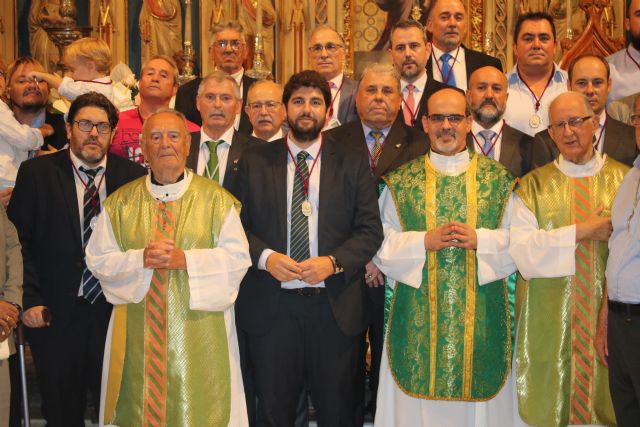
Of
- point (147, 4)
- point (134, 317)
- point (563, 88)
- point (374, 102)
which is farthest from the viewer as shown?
point (147, 4)

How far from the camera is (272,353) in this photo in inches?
185

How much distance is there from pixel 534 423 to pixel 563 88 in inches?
87.4

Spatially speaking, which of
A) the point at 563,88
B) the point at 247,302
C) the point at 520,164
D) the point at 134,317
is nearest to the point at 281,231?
the point at 247,302

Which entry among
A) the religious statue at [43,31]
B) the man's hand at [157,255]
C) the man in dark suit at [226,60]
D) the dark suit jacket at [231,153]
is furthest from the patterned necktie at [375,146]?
the religious statue at [43,31]

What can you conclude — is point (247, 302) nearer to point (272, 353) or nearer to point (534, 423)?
point (272, 353)

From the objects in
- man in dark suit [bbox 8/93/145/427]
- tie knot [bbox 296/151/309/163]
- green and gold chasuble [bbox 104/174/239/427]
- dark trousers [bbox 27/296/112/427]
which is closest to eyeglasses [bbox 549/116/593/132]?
tie knot [bbox 296/151/309/163]

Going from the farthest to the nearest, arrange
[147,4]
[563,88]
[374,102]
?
[147,4], [563,88], [374,102]

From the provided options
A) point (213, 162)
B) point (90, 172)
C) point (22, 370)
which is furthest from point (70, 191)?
point (22, 370)

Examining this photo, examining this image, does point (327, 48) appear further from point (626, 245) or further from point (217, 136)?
point (626, 245)

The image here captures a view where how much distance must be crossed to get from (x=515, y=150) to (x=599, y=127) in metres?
0.47

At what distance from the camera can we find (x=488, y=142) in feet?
17.6

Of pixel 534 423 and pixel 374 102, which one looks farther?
pixel 374 102

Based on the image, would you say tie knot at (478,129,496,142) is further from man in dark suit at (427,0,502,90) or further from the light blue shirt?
the light blue shirt

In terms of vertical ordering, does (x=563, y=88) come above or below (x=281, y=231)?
above
